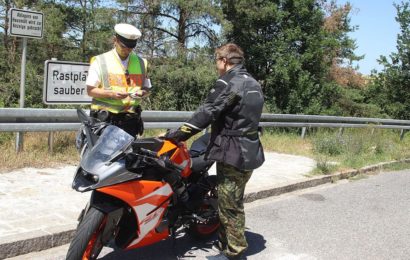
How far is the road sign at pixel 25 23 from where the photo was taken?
729cm

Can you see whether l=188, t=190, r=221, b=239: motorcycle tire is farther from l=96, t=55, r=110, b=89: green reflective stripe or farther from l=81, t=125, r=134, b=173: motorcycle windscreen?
l=96, t=55, r=110, b=89: green reflective stripe

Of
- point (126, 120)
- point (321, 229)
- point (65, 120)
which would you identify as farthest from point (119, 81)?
point (321, 229)

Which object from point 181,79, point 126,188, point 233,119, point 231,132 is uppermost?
point 181,79

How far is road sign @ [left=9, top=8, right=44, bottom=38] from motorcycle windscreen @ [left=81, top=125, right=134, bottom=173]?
4.34m

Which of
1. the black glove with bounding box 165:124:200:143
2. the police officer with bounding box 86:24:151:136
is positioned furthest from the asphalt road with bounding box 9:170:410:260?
the police officer with bounding box 86:24:151:136

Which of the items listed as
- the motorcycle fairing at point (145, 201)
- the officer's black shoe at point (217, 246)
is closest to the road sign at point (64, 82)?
the officer's black shoe at point (217, 246)

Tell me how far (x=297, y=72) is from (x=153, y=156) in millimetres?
21982

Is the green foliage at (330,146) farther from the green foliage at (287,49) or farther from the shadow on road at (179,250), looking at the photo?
the green foliage at (287,49)

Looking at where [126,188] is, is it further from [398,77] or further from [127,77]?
[398,77]

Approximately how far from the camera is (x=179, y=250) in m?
4.79

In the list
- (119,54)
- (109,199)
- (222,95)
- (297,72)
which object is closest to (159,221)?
(109,199)

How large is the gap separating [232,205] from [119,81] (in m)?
1.70

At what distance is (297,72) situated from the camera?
25.0 metres

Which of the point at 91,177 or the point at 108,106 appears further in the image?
the point at 108,106
